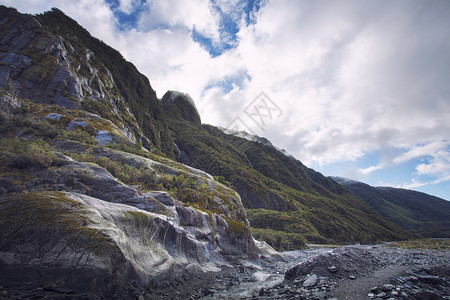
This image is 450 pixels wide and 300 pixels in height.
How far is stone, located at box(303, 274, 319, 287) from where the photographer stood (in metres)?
13.1

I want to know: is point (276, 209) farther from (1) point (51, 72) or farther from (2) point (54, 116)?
(1) point (51, 72)

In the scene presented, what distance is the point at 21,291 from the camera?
305 inches

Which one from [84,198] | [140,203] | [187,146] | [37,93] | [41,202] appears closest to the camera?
[41,202]

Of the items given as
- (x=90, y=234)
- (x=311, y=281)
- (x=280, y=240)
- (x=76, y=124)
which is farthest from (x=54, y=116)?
(x=280, y=240)

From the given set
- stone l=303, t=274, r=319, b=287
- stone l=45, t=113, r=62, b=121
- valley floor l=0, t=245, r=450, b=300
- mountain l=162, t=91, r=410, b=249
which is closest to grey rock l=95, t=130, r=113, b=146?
stone l=45, t=113, r=62, b=121

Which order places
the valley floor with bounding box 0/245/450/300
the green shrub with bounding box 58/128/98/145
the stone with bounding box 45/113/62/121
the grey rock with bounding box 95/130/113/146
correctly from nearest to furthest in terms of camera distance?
the valley floor with bounding box 0/245/450/300 < the green shrub with bounding box 58/128/98/145 < the grey rock with bounding box 95/130/113/146 < the stone with bounding box 45/113/62/121

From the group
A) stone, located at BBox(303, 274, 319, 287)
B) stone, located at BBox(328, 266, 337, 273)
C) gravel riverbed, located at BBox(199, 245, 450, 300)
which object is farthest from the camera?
stone, located at BBox(328, 266, 337, 273)

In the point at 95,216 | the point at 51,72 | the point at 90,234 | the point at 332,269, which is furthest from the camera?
the point at 51,72

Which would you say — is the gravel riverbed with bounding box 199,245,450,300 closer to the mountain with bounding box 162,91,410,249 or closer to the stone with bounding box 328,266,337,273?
the stone with bounding box 328,266,337,273

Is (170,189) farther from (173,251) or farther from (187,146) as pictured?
(187,146)

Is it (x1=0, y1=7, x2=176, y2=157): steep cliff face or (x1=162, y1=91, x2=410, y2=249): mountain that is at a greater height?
(x1=0, y1=7, x2=176, y2=157): steep cliff face

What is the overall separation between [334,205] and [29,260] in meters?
153

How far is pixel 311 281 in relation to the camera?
13570mm

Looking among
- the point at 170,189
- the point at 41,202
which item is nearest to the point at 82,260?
the point at 41,202
